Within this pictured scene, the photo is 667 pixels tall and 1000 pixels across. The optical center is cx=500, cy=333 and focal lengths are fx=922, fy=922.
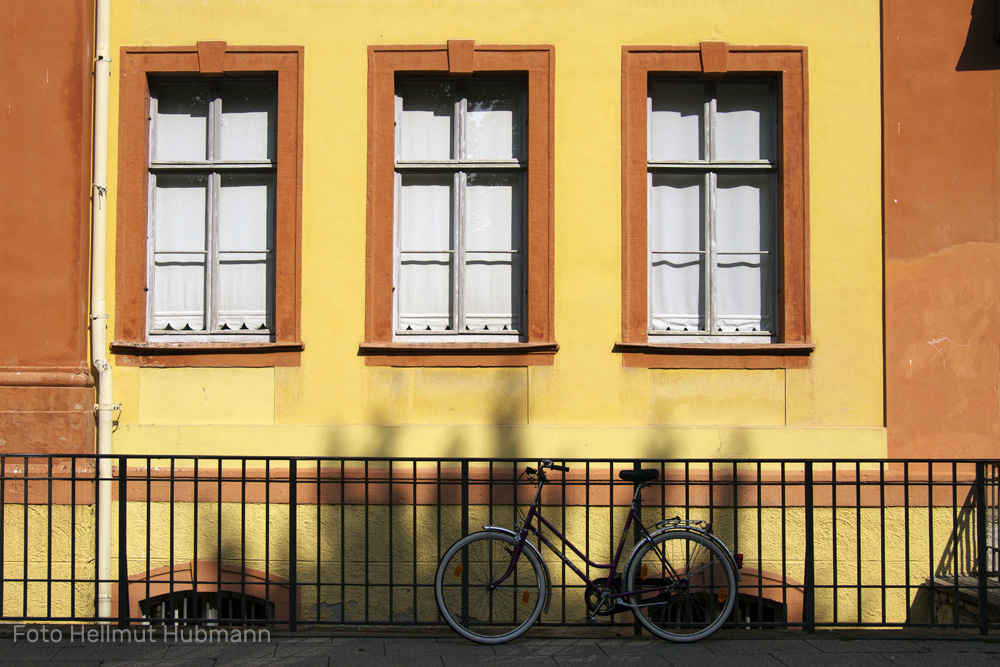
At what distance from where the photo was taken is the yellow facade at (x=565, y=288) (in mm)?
7445

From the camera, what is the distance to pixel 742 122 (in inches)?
310

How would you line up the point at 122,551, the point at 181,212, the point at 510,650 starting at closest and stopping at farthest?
the point at 510,650 → the point at 122,551 → the point at 181,212

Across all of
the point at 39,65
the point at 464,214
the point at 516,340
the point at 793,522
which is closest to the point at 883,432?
the point at 793,522

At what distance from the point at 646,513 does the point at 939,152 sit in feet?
12.4

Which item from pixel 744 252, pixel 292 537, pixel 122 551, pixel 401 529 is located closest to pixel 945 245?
pixel 744 252

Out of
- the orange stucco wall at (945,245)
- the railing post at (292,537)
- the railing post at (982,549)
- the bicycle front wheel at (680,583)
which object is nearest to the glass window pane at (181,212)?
the railing post at (292,537)

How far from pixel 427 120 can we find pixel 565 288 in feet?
6.17

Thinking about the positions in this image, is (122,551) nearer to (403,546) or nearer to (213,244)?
(403,546)

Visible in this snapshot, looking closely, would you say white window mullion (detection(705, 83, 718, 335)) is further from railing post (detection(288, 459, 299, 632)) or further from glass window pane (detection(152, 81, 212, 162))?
glass window pane (detection(152, 81, 212, 162))

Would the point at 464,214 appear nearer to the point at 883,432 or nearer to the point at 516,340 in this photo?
the point at 516,340

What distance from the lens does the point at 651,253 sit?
7.82 metres

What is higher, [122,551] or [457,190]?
[457,190]

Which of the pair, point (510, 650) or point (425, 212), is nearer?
point (510, 650)

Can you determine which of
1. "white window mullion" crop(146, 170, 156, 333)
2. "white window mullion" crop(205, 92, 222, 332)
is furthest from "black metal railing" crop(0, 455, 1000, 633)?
"white window mullion" crop(205, 92, 222, 332)
